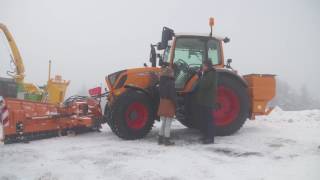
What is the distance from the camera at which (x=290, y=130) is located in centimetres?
920

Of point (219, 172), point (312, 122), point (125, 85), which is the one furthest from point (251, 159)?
point (312, 122)

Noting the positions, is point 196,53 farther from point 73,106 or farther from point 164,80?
point 73,106

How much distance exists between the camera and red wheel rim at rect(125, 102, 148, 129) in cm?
787

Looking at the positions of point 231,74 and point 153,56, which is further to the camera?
→ point 153,56

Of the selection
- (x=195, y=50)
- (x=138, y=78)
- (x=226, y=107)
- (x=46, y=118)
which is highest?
(x=195, y=50)

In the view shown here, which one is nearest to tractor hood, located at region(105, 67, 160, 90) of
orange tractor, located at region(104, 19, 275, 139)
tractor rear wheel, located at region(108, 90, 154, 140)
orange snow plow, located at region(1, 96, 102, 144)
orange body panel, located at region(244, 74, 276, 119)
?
orange tractor, located at region(104, 19, 275, 139)

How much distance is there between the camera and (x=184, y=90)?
8477 millimetres

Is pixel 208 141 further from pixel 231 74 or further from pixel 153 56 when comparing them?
pixel 153 56

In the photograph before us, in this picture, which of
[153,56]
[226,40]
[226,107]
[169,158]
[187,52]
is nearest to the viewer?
[169,158]

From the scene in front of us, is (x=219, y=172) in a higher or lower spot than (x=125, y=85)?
lower

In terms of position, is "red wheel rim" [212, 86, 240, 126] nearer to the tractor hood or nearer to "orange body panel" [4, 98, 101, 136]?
the tractor hood

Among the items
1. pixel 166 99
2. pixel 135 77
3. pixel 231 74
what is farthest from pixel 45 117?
pixel 231 74

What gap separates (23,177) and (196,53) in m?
4.87

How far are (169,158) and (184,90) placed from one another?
8.37 ft
